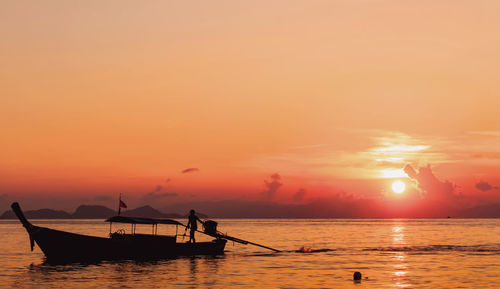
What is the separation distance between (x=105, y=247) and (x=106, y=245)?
0.21 metres

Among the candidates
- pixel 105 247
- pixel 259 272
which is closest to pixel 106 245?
pixel 105 247

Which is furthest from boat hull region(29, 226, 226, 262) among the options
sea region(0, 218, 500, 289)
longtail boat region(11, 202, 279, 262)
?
sea region(0, 218, 500, 289)

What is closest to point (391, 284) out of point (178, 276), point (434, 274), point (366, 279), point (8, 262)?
point (366, 279)

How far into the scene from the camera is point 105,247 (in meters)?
57.7

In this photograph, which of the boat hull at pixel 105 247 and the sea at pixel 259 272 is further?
the boat hull at pixel 105 247

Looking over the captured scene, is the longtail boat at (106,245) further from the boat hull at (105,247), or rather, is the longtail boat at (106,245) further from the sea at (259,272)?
the sea at (259,272)

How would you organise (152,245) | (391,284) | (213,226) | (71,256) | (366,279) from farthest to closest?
1. (213,226)
2. (152,245)
3. (71,256)
4. (366,279)
5. (391,284)

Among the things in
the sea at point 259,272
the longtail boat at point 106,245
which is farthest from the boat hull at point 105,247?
the sea at point 259,272

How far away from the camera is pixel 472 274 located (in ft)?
161

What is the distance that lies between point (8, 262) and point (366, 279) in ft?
121

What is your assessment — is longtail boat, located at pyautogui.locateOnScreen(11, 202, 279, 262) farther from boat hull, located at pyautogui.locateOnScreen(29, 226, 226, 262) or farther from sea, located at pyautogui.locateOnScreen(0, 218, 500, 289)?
sea, located at pyautogui.locateOnScreen(0, 218, 500, 289)

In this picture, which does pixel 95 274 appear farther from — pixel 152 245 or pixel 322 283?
pixel 322 283

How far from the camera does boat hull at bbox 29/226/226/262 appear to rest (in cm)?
5606

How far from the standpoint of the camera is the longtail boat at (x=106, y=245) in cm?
5606
